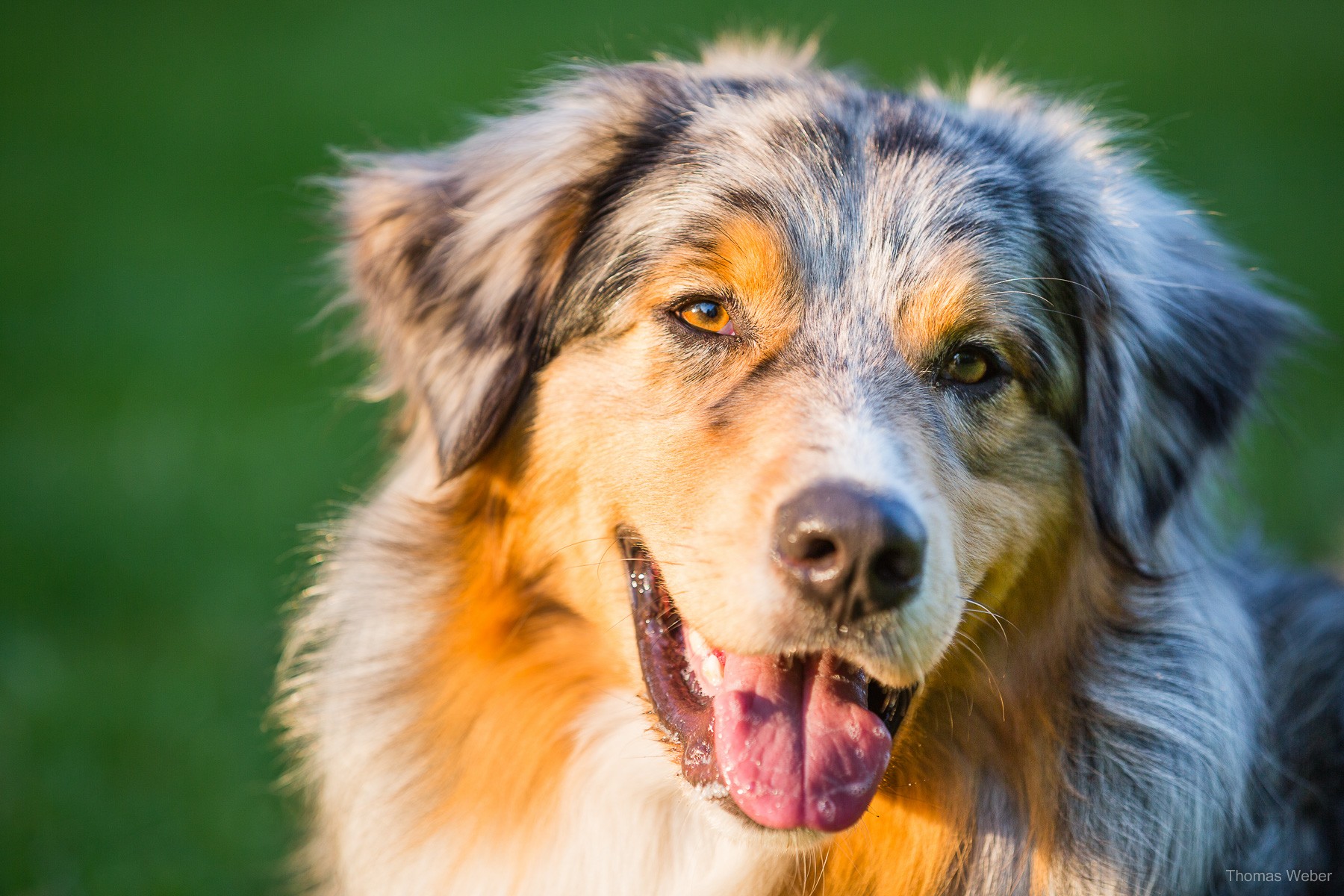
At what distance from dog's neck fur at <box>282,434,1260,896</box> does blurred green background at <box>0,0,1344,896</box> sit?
0.87m

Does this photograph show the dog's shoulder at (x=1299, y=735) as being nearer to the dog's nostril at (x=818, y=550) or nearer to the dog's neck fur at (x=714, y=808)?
the dog's neck fur at (x=714, y=808)

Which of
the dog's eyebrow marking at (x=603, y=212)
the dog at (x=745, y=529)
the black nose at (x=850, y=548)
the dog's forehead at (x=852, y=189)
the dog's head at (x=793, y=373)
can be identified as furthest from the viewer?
the dog's eyebrow marking at (x=603, y=212)

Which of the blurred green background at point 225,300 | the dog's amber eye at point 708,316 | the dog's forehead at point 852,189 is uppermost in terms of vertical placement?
the dog's forehead at point 852,189

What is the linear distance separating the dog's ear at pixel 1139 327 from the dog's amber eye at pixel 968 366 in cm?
31

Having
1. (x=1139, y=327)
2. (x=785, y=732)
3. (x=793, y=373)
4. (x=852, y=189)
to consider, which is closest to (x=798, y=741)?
(x=785, y=732)

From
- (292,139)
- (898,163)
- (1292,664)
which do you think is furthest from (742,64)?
(292,139)

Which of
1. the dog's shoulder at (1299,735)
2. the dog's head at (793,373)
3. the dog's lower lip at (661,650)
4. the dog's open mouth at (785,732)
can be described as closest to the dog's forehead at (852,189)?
the dog's head at (793,373)

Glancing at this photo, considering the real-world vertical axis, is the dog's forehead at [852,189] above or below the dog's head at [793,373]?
above

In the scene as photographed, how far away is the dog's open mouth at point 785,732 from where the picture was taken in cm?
250

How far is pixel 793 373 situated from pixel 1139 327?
996 mm

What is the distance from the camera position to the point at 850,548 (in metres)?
2.26

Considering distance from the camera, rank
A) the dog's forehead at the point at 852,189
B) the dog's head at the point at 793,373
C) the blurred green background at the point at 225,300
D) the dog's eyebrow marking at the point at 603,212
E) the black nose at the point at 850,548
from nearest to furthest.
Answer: the black nose at the point at 850,548 → the dog's head at the point at 793,373 → the dog's forehead at the point at 852,189 → the dog's eyebrow marking at the point at 603,212 → the blurred green background at the point at 225,300

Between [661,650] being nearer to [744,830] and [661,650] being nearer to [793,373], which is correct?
[744,830]

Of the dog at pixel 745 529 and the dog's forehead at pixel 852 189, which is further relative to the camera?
the dog's forehead at pixel 852 189
